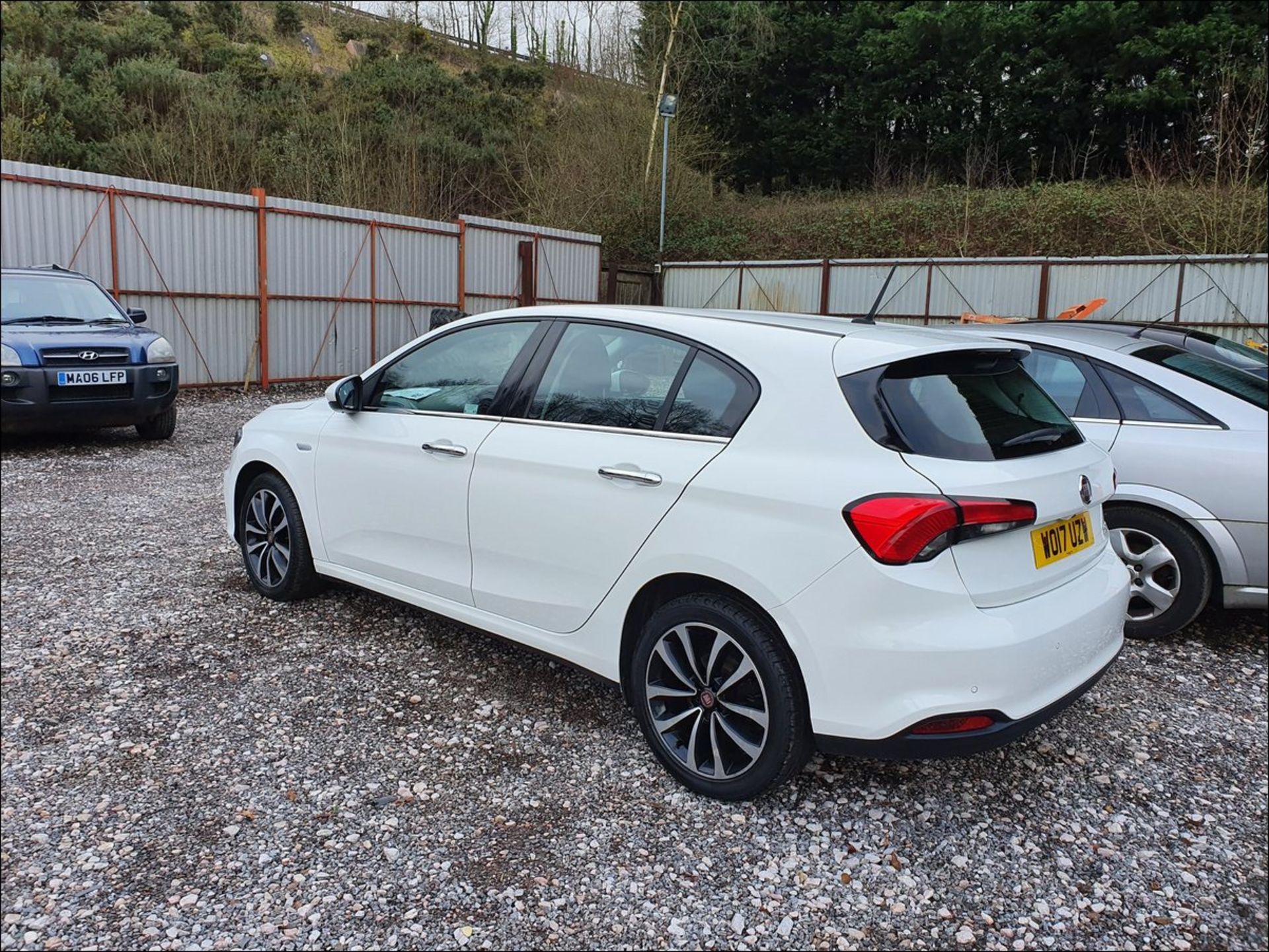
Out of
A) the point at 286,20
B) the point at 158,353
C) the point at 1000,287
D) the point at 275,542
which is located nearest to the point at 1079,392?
the point at 275,542

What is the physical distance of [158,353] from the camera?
18.5ft

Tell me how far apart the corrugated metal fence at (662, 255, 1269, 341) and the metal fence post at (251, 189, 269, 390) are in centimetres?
998

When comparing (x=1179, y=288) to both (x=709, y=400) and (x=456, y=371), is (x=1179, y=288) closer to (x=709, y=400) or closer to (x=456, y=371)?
(x=456, y=371)

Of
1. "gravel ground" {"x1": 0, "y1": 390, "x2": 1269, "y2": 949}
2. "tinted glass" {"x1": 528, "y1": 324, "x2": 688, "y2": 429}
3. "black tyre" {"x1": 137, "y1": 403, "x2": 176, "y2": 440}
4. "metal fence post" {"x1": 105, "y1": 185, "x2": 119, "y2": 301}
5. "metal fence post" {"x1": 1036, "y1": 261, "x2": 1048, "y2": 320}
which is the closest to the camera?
"gravel ground" {"x1": 0, "y1": 390, "x2": 1269, "y2": 949}

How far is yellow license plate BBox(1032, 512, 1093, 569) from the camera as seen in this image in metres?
2.47

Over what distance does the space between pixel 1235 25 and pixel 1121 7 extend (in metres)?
2.48

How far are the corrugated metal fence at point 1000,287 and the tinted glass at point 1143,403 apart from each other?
12.9 meters

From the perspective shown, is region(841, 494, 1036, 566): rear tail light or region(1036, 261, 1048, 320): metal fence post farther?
region(1036, 261, 1048, 320): metal fence post

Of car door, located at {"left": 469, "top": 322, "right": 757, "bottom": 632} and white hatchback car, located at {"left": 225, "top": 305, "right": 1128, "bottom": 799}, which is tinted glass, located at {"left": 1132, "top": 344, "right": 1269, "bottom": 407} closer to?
white hatchback car, located at {"left": 225, "top": 305, "right": 1128, "bottom": 799}

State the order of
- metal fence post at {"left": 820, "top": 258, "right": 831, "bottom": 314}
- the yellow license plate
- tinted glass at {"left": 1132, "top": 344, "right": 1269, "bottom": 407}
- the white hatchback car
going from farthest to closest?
1. metal fence post at {"left": 820, "top": 258, "right": 831, "bottom": 314}
2. the yellow license plate
3. the white hatchback car
4. tinted glass at {"left": 1132, "top": 344, "right": 1269, "bottom": 407}

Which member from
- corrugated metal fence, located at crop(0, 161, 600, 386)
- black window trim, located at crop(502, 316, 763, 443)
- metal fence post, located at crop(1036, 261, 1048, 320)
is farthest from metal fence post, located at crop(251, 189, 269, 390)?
metal fence post, located at crop(1036, 261, 1048, 320)

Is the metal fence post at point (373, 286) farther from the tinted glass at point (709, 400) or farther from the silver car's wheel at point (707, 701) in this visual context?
the silver car's wheel at point (707, 701)

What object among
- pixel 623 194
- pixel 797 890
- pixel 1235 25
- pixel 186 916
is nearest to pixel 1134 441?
pixel 797 890

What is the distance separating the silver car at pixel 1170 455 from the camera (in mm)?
950
